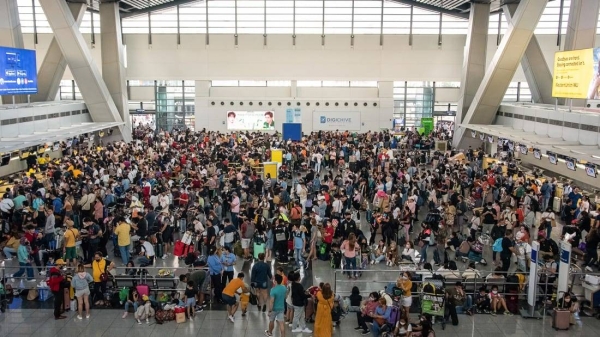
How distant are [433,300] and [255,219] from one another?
559 cm

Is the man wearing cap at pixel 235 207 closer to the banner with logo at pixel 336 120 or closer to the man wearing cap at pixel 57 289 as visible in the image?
the man wearing cap at pixel 57 289

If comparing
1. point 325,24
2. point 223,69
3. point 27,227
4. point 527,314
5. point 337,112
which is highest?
point 325,24

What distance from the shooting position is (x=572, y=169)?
1919 centimetres

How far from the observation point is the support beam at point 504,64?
24.3 meters

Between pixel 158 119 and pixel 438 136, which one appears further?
pixel 158 119

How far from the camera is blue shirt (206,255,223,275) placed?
10820 millimetres

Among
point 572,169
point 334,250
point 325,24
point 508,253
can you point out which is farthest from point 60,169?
point 325,24

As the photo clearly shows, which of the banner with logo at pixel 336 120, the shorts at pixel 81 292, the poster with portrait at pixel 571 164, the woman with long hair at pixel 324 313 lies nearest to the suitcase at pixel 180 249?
the shorts at pixel 81 292

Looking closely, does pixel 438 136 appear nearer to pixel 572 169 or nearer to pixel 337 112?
pixel 337 112

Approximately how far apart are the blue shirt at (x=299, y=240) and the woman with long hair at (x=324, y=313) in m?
3.71

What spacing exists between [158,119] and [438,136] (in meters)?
19.0

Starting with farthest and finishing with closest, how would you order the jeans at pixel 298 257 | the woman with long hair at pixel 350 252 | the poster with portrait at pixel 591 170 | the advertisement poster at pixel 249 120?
the advertisement poster at pixel 249 120 < the poster with portrait at pixel 591 170 < the jeans at pixel 298 257 < the woman with long hair at pixel 350 252

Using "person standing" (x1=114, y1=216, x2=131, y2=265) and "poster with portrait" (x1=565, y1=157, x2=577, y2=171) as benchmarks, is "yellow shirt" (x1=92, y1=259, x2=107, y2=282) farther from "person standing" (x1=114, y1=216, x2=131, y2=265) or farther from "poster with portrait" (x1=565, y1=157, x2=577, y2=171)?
"poster with portrait" (x1=565, y1=157, x2=577, y2=171)

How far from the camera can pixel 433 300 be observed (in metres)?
10.0
